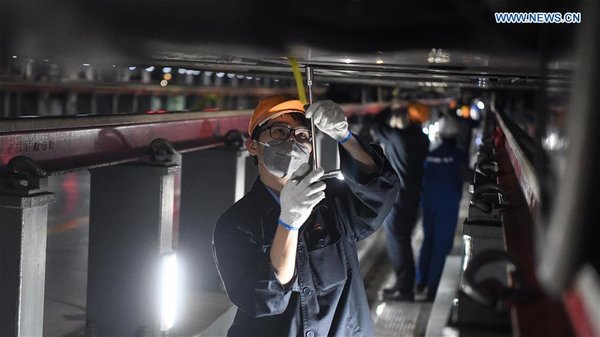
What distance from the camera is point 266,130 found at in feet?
12.4

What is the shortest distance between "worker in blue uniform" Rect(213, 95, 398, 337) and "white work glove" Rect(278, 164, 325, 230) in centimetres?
19

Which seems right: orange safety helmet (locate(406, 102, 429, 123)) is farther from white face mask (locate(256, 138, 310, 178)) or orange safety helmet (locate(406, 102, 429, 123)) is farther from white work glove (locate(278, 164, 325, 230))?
white work glove (locate(278, 164, 325, 230))

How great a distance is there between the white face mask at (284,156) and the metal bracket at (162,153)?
6.81 feet

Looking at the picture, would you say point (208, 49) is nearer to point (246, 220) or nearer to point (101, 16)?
point (101, 16)

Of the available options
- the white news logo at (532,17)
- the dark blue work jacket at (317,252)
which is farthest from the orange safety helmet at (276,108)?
the white news logo at (532,17)

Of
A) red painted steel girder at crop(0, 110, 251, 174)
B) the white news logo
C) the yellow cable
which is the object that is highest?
the white news logo

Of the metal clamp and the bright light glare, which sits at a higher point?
the metal clamp

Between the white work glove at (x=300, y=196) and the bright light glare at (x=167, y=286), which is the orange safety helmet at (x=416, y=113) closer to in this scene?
the bright light glare at (x=167, y=286)

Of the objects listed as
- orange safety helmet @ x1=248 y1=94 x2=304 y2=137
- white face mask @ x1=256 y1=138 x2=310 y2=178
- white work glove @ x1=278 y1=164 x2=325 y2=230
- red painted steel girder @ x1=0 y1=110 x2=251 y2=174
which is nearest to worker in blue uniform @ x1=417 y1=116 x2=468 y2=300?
red painted steel girder @ x1=0 y1=110 x2=251 y2=174

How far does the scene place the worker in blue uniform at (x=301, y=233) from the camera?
354 cm

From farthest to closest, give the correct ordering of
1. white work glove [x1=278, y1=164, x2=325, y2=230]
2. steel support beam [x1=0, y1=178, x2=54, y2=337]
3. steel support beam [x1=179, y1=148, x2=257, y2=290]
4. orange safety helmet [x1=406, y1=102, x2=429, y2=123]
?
orange safety helmet [x1=406, y1=102, x2=429, y2=123] → steel support beam [x1=179, y1=148, x2=257, y2=290] → steel support beam [x1=0, y1=178, x2=54, y2=337] → white work glove [x1=278, y1=164, x2=325, y2=230]

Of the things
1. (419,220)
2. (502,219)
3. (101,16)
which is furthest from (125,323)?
(419,220)

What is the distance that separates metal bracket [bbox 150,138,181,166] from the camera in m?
5.70

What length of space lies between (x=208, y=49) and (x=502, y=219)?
121 cm
